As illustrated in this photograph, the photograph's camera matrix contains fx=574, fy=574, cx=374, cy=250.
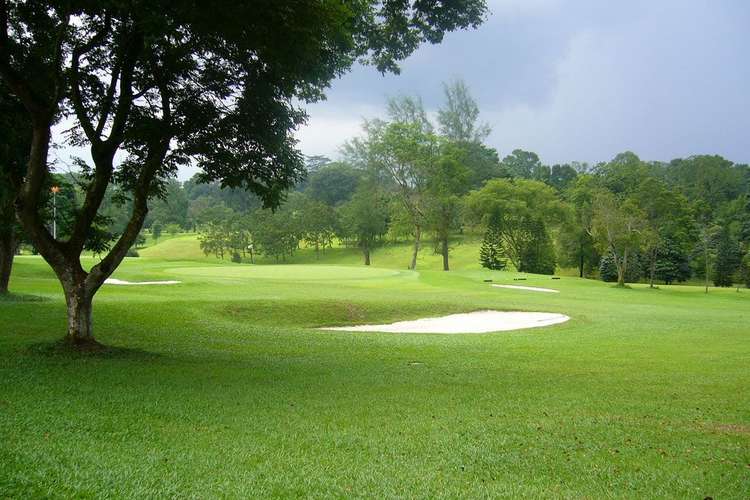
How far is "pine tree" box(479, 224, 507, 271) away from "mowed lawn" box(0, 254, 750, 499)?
52337mm

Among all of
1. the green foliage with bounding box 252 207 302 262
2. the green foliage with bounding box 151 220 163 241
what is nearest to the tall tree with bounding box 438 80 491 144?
the green foliage with bounding box 252 207 302 262

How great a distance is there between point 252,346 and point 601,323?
13.4m

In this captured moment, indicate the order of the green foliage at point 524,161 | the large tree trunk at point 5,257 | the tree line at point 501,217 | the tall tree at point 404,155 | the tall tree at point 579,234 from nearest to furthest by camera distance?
the large tree trunk at point 5,257
the tree line at point 501,217
the tall tree at point 404,155
the tall tree at point 579,234
the green foliage at point 524,161

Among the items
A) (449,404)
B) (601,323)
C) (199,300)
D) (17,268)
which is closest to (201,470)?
(449,404)

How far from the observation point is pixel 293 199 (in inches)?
3735

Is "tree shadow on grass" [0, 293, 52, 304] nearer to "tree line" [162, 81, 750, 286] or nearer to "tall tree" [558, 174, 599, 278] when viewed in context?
"tree line" [162, 81, 750, 286]

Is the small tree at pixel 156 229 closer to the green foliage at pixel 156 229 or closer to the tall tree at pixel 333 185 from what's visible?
the green foliage at pixel 156 229

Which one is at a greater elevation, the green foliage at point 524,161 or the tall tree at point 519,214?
the green foliage at point 524,161

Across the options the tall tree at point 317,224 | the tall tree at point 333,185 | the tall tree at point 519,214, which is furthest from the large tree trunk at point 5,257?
the tall tree at point 333,185

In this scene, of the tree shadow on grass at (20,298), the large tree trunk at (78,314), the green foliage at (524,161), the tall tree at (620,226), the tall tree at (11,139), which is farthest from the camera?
the green foliage at (524,161)

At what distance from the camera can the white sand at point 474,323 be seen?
20648mm

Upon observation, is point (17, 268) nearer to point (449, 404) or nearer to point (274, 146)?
point (274, 146)

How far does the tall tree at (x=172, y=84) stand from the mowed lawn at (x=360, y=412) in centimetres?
310

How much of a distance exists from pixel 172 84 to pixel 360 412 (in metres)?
8.34
